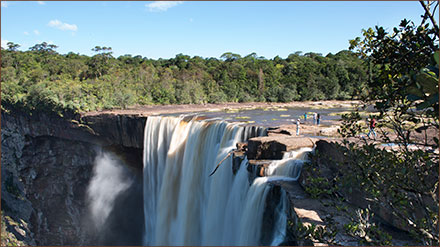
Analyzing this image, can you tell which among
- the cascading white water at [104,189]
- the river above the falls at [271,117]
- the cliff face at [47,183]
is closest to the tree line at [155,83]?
the cliff face at [47,183]

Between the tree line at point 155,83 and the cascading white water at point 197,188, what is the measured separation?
957cm

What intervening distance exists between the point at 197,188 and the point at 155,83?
80.6 feet

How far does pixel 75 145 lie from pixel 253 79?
27170 millimetres

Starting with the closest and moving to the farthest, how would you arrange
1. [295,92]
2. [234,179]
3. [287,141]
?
[287,141] → [234,179] → [295,92]

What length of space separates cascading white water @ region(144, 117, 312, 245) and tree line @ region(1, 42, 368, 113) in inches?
377

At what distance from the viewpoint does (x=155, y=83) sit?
38.0 metres

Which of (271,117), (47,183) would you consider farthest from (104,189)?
(271,117)

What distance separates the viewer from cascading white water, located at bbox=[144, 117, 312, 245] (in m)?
10.4

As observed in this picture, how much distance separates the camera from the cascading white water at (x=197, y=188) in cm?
1036

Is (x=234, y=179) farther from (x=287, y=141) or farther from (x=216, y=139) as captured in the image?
(x=216, y=139)

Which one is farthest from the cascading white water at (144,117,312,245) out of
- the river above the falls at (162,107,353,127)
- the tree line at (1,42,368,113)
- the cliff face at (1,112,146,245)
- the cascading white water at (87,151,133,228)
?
the tree line at (1,42,368,113)

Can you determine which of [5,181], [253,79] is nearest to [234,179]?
[5,181]

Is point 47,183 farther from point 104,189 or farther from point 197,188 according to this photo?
point 197,188

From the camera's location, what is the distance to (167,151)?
61.7ft
